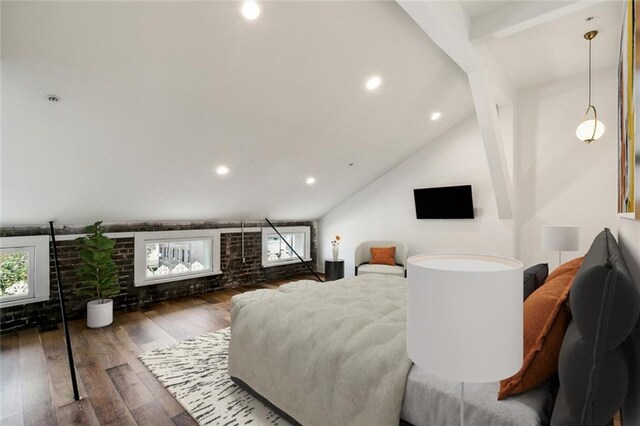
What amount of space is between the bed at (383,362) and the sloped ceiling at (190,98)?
1849 mm

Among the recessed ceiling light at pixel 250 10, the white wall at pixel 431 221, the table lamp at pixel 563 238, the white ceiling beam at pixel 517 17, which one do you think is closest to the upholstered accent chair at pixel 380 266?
the white wall at pixel 431 221

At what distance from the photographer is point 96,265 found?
3652 millimetres

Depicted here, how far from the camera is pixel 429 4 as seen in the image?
2238 mm

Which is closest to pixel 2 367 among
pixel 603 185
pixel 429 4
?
pixel 429 4

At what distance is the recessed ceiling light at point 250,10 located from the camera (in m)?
2.15

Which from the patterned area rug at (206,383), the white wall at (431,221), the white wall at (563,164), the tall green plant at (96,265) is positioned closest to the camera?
the patterned area rug at (206,383)

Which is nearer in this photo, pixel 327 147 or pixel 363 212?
pixel 327 147

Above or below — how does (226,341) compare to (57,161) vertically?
below

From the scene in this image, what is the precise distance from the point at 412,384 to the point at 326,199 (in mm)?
4843

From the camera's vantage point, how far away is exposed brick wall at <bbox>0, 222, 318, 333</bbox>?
11.8 feet

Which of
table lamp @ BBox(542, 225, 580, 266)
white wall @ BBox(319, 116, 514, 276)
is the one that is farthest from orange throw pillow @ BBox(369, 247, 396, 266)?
table lamp @ BBox(542, 225, 580, 266)

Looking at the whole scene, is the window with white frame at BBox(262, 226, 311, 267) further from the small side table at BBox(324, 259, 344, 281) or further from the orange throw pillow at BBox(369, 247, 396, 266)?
the orange throw pillow at BBox(369, 247, 396, 266)

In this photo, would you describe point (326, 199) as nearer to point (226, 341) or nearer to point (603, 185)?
point (226, 341)

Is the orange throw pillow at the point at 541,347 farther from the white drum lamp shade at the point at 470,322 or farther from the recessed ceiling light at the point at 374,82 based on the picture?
the recessed ceiling light at the point at 374,82
